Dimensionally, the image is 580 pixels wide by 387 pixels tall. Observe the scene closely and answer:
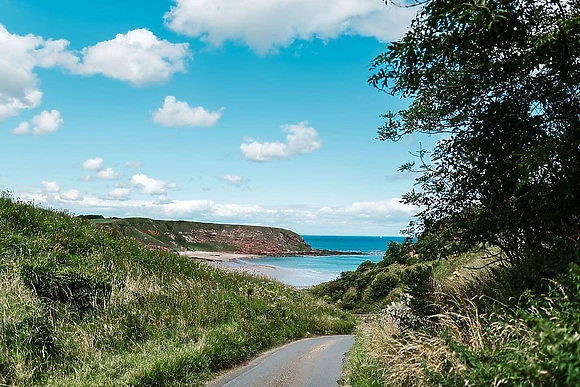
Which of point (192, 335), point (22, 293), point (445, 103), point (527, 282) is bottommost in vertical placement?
point (192, 335)

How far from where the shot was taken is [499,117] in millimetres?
7066

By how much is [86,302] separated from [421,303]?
7245 millimetres

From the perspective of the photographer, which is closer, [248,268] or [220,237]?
[248,268]

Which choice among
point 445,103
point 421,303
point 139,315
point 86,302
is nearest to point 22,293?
point 86,302

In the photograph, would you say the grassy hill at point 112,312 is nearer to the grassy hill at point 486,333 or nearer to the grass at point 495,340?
the grassy hill at point 486,333

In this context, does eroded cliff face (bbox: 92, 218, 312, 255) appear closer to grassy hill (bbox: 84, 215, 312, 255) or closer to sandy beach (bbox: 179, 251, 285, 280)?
grassy hill (bbox: 84, 215, 312, 255)

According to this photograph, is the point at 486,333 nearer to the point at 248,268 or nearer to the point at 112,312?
the point at 112,312

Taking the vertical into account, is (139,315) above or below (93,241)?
below

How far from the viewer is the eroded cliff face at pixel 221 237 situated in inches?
3585

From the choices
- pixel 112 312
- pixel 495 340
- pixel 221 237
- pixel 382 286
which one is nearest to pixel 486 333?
pixel 495 340

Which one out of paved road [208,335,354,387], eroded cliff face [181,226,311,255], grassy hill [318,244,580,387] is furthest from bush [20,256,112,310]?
eroded cliff face [181,226,311,255]

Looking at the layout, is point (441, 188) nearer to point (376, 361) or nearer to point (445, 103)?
point (445, 103)

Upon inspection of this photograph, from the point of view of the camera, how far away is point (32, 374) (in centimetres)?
791

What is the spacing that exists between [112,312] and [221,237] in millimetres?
100434
